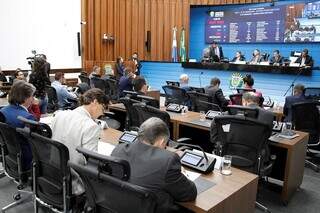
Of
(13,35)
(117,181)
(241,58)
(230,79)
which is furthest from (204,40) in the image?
(117,181)

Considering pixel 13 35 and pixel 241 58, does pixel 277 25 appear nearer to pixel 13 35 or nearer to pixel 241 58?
pixel 241 58

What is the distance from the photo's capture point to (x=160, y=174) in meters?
1.80

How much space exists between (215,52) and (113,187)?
426 inches

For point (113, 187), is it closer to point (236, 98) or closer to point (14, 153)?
point (14, 153)

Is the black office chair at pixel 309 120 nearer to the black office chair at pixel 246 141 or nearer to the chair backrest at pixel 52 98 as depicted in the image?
the black office chair at pixel 246 141

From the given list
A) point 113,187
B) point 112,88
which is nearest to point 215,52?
point 112,88

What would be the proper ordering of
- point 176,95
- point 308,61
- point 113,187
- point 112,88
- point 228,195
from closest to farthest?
1. point 113,187
2. point 228,195
3. point 176,95
4. point 112,88
5. point 308,61

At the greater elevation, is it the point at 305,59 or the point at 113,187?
the point at 305,59

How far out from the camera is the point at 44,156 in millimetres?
2379

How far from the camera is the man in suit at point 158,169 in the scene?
5.92 ft

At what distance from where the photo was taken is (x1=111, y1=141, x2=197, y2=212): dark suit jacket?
1801mm

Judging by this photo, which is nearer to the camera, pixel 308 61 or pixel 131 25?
pixel 308 61

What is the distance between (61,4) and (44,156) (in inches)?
379

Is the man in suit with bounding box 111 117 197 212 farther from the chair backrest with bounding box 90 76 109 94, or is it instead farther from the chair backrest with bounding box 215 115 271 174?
the chair backrest with bounding box 90 76 109 94
